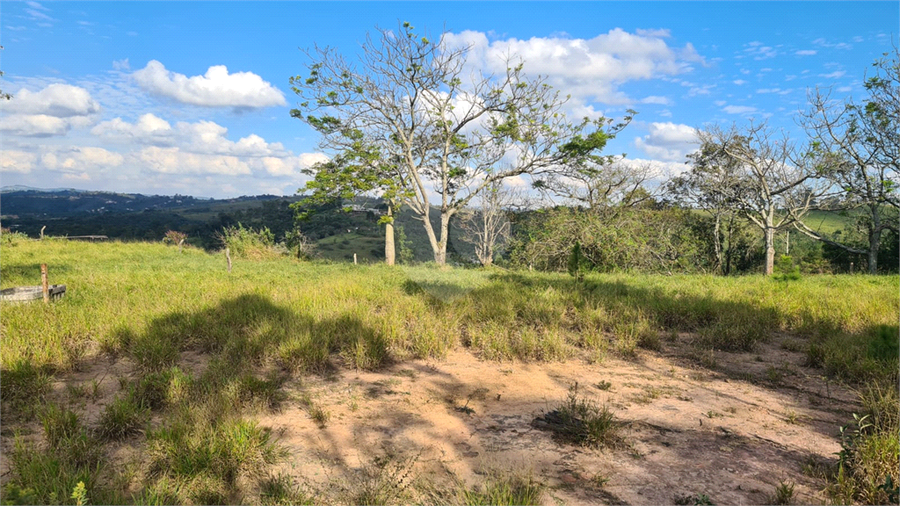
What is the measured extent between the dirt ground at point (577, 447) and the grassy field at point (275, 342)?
245 millimetres

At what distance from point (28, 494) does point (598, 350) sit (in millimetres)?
5518

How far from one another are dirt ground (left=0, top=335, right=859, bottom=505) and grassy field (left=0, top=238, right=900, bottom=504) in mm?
245

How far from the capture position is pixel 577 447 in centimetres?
353

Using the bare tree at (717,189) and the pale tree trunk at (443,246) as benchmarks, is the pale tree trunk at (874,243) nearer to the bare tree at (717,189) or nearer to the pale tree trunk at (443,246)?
the bare tree at (717,189)

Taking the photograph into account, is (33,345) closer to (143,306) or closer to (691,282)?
(143,306)

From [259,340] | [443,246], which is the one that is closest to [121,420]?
[259,340]

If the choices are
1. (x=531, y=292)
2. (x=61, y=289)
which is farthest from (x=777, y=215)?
(x=61, y=289)

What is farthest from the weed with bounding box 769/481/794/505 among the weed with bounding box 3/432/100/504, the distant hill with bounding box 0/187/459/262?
the distant hill with bounding box 0/187/459/262

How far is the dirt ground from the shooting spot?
3.09 m

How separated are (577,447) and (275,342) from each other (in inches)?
153

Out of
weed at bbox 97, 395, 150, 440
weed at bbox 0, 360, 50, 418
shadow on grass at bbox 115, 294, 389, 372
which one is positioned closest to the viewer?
weed at bbox 97, 395, 150, 440

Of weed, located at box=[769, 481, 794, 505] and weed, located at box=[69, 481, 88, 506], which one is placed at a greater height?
weed, located at box=[69, 481, 88, 506]

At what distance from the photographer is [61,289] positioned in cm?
808

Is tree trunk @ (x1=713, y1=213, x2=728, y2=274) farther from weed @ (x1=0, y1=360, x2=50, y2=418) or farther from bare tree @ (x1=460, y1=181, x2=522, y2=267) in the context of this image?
weed @ (x1=0, y1=360, x2=50, y2=418)
